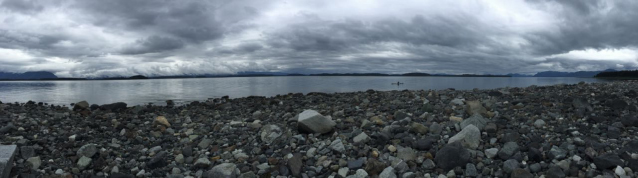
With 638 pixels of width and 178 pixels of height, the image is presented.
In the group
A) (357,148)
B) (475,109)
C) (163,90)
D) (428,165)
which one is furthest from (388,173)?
(163,90)

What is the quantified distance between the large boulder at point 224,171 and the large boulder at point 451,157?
4.01 m

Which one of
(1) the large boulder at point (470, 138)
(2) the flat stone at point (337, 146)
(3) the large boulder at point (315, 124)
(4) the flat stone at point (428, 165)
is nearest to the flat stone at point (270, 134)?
(3) the large boulder at point (315, 124)

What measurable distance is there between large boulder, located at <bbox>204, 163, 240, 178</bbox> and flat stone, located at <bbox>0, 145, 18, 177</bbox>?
357 centimetres

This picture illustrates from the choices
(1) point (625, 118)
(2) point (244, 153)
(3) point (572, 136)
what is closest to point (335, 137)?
(2) point (244, 153)

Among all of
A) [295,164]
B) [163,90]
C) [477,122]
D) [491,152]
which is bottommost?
[163,90]

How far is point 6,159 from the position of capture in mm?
6035

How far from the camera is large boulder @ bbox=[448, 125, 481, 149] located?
6973mm

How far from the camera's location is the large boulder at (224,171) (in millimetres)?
6254

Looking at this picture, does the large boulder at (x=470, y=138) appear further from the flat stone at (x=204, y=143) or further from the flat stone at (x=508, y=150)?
the flat stone at (x=204, y=143)

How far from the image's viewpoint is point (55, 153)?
7656mm

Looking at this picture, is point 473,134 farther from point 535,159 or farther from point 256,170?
point 256,170

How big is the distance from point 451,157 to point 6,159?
8.45m

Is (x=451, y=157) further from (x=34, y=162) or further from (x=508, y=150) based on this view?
(x=34, y=162)

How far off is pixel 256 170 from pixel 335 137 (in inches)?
95.1
